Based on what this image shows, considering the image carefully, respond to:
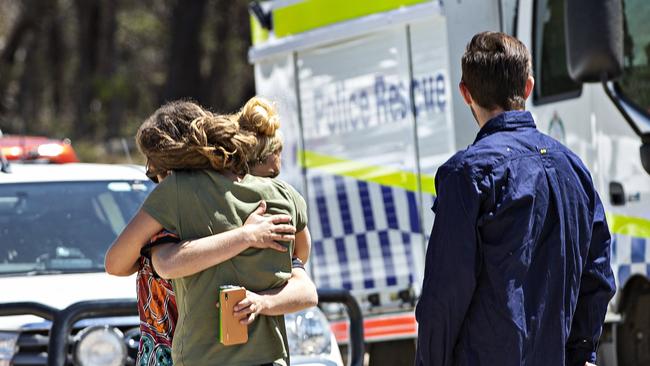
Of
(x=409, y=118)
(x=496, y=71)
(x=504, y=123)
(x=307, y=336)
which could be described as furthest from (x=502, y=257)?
(x=409, y=118)

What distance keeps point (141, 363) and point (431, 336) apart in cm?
102

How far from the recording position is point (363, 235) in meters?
7.08

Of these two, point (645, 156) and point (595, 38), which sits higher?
point (595, 38)

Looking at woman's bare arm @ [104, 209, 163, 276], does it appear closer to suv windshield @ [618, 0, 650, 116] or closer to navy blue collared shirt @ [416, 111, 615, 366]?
navy blue collared shirt @ [416, 111, 615, 366]

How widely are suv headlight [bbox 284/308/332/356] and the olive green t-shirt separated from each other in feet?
5.02

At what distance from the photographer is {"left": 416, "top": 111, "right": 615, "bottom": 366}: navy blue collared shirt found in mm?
2916

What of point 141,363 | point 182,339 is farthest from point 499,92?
point 141,363

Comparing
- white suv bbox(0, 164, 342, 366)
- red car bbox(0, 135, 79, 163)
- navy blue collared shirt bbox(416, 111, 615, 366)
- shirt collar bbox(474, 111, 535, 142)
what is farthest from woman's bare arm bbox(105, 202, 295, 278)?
red car bbox(0, 135, 79, 163)

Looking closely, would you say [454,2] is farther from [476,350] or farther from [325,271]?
[476,350]

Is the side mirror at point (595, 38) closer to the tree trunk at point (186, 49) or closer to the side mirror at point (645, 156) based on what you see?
the side mirror at point (645, 156)

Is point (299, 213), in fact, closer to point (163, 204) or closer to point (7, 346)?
point (163, 204)

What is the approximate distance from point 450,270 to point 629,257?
318 cm

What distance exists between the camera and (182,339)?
328 cm

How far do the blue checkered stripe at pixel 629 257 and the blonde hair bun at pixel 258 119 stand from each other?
2809 mm
